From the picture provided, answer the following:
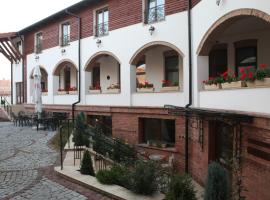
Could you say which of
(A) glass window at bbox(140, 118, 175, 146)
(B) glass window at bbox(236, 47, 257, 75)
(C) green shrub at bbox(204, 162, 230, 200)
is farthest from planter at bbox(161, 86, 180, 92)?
(C) green shrub at bbox(204, 162, 230, 200)

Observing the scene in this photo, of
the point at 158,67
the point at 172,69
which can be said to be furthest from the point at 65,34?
the point at 172,69

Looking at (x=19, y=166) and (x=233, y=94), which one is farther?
(x=19, y=166)

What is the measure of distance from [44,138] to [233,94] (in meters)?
10.9

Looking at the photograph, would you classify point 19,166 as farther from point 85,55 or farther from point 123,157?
point 85,55

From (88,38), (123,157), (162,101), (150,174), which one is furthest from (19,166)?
(88,38)

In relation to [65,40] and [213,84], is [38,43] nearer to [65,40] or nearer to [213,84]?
[65,40]

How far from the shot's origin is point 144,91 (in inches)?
598

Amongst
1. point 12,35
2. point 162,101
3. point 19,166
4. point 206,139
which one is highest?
point 12,35

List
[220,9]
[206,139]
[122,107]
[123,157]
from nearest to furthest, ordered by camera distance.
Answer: [220,9], [206,139], [123,157], [122,107]

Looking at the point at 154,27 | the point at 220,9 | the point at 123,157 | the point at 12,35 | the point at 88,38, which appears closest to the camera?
the point at 220,9

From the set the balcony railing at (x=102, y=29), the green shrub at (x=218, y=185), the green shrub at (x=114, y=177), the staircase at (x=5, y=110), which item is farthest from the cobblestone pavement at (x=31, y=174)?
the staircase at (x=5, y=110)

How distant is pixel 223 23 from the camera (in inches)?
376

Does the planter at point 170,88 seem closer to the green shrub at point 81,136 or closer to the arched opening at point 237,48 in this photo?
the arched opening at point 237,48

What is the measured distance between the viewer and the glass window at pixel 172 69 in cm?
1591
